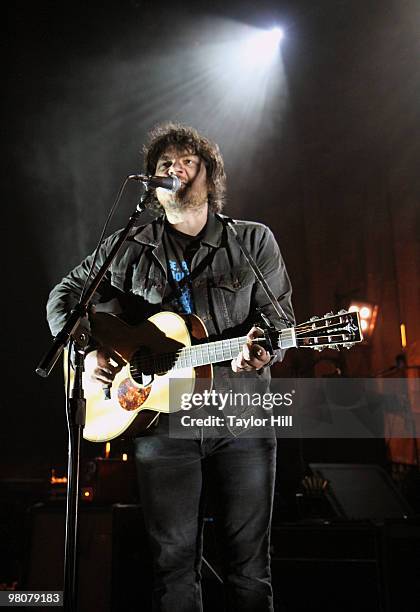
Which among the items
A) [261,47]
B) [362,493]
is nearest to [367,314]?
[362,493]

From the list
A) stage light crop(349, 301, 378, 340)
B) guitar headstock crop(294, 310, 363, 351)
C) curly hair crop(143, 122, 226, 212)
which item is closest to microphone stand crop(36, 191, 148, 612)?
guitar headstock crop(294, 310, 363, 351)

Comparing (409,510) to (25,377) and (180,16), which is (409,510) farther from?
(180,16)

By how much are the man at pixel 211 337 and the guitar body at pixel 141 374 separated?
69 mm

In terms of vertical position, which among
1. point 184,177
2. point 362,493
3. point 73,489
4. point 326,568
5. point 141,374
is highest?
point 184,177

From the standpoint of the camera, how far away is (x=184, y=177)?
2.75 m

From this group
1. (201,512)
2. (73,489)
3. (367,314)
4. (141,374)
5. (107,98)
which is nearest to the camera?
(73,489)

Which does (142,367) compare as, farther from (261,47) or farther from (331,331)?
(261,47)

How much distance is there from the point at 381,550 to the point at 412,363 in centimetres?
424

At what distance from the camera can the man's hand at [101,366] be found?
2352 mm

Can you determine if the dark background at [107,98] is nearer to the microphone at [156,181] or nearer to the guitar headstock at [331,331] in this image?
the microphone at [156,181]

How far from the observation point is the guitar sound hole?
2369 mm

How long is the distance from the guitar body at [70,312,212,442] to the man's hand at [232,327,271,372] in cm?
21

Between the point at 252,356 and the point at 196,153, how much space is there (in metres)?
1.42

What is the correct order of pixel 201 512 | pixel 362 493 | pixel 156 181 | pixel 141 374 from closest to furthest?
pixel 201 512 < pixel 156 181 < pixel 141 374 < pixel 362 493
